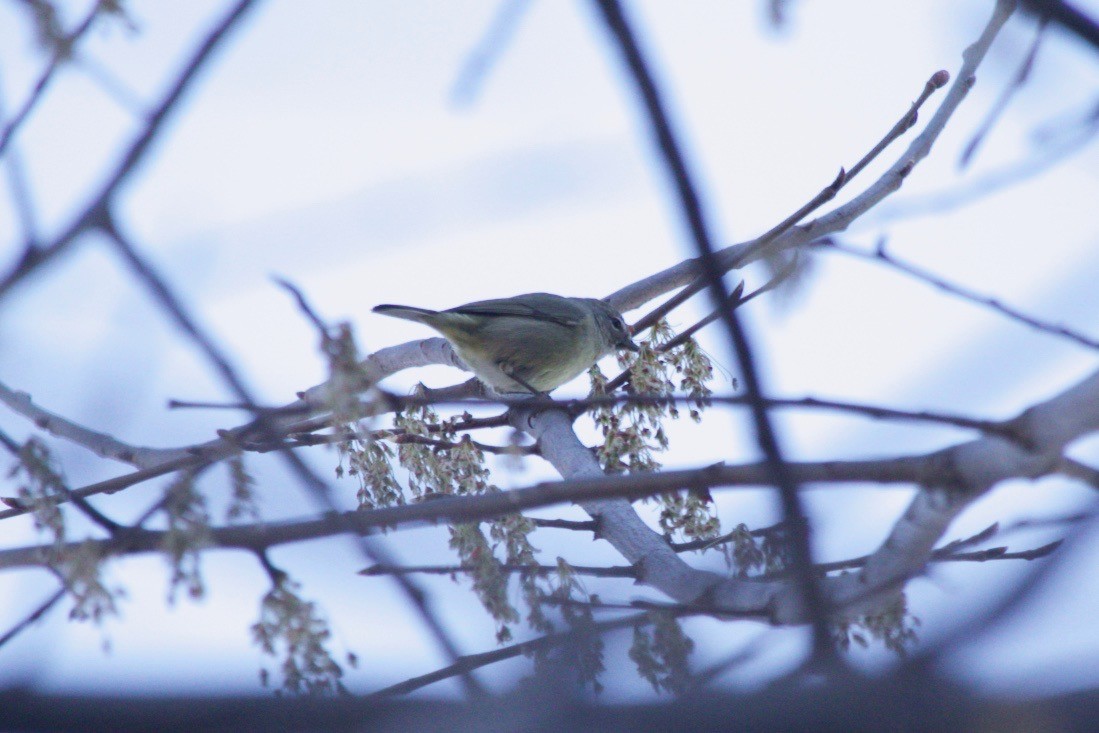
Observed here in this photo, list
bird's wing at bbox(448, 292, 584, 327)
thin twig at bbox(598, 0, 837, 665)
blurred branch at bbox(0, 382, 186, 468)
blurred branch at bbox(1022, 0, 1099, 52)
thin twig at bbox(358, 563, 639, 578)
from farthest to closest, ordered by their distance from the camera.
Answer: bird's wing at bbox(448, 292, 584, 327) → blurred branch at bbox(0, 382, 186, 468) → thin twig at bbox(358, 563, 639, 578) → blurred branch at bbox(1022, 0, 1099, 52) → thin twig at bbox(598, 0, 837, 665)

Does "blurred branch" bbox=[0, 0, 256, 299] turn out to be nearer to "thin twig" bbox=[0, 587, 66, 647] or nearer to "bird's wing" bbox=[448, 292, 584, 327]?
"thin twig" bbox=[0, 587, 66, 647]

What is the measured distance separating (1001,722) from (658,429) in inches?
117

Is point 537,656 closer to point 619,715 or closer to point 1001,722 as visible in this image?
point 619,715

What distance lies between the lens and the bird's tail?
515 cm

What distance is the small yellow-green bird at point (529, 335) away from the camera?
5.48 meters

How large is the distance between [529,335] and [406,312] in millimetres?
1022

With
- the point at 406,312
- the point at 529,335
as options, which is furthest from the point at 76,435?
the point at 529,335

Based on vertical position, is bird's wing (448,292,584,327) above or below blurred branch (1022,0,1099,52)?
above

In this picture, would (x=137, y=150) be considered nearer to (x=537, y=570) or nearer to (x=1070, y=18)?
(x=1070, y=18)

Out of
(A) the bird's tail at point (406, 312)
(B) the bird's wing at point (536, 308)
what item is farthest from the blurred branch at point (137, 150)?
(B) the bird's wing at point (536, 308)

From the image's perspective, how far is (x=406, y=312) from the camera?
5.27 metres

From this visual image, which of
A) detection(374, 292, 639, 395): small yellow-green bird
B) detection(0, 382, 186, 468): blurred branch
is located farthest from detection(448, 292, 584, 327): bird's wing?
detection(0, 382, 186, 468): blurred branch

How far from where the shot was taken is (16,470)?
2184 millimetres

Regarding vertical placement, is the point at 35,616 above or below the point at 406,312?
below
